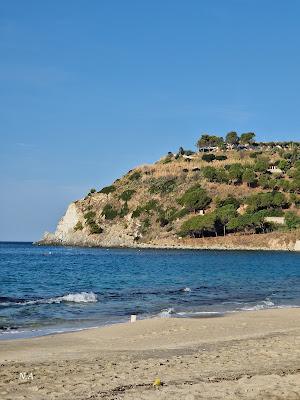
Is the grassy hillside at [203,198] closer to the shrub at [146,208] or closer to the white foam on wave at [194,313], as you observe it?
the shrub at [146,208]

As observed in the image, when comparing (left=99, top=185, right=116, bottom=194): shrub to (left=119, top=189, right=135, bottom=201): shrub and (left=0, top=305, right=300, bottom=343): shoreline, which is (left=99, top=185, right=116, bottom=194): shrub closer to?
(left=119, top=189, right=135, bottom=201): shrub

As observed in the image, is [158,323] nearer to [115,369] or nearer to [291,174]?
[115,369]

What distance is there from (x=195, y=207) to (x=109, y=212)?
25.4 metres

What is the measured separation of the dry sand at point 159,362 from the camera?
378 inches

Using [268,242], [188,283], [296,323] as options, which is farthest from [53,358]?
A: [268,242]

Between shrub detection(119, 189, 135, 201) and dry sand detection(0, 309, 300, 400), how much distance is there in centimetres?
12818

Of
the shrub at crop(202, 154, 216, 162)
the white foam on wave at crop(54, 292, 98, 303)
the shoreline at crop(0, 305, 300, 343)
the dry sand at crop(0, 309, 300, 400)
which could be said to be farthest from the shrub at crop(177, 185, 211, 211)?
the dry sand at crop(0, 309, 300, 400)

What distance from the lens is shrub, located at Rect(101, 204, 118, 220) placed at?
475 feet

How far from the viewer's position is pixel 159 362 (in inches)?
A: 495

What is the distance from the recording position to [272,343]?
15086mm

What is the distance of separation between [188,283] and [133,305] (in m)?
14.6

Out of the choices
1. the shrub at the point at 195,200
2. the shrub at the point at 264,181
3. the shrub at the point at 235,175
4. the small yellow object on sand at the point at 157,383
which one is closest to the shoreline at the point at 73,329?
the small yellow object on sand at the point at 157,383

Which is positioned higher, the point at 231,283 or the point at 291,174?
the point at 291,174

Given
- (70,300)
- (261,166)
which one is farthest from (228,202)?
(70,300)
